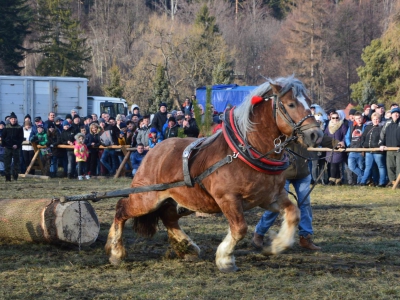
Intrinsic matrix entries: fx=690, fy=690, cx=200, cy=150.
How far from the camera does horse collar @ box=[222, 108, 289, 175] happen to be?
680 centimetres

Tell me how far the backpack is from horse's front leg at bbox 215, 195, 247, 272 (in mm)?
13535

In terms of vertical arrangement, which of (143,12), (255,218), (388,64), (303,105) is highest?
(143,12)

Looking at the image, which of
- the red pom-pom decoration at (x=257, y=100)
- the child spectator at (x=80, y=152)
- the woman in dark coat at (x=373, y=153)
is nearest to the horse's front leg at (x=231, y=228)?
the red pom-pom decoration at (x=257, y=100)

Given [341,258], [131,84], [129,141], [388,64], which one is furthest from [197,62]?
[341,258]

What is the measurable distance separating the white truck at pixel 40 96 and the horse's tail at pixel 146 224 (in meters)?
22.3

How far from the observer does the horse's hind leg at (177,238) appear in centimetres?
793

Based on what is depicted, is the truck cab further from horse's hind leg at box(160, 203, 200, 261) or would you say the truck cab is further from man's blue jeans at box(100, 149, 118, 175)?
horse's hind leg at box(160, 203, 200, 261)

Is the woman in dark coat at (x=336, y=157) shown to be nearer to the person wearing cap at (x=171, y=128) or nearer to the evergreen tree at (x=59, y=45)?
the person wearing cap at (x=171, y=128)

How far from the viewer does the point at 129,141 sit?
66.6 feet

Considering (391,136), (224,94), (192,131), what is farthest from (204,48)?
(391,136)

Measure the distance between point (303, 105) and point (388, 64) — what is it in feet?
104

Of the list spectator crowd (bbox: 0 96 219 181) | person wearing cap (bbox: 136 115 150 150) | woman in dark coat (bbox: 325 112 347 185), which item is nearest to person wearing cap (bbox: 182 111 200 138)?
spectator crowd (bbox: 0 96 219 181)

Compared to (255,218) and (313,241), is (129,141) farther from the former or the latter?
(313,241)

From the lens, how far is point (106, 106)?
32250 mm
